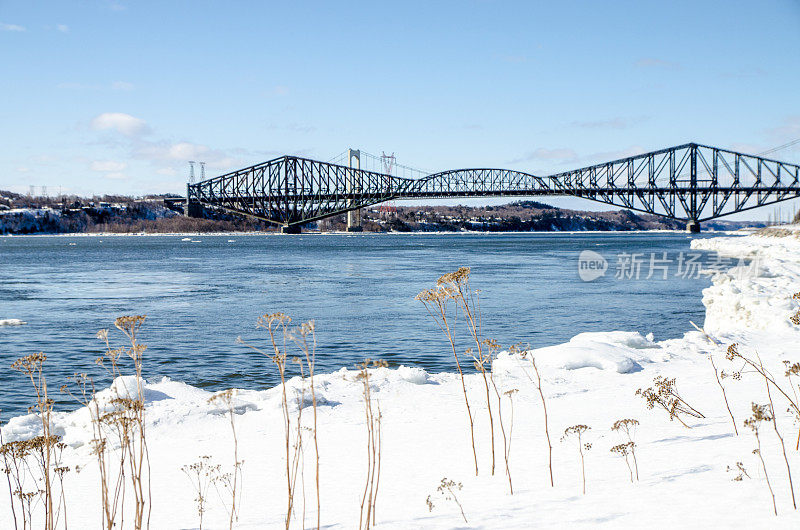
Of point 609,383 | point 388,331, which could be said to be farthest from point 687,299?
point 609,383

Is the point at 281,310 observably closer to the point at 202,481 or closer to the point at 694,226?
the point at 202,481

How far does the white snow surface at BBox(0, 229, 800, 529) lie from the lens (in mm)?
3266

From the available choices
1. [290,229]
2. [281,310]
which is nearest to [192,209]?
[290,229]

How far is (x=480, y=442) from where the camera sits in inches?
202

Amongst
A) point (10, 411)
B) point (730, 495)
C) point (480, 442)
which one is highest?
point (730, 495)

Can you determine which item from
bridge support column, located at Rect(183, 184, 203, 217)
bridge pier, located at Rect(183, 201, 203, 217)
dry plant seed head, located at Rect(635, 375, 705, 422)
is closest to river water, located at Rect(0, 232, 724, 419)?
dry plant seed head, located at Rect(635, 375, 705, 422)

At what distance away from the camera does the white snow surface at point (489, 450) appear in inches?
129

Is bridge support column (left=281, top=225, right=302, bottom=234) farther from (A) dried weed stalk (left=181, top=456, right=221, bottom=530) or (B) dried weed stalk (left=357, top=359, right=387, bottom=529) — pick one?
(B) dried weed stalk (left=357, top=359, right=387, bottom=529)

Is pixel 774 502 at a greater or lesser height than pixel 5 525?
greater

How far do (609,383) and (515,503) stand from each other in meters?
4.32

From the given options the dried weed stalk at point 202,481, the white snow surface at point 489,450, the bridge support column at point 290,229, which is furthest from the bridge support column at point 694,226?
the dried weed stalk at point 202,481

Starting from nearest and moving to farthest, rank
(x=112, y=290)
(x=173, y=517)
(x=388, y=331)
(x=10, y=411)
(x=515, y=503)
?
(x=515, y=503)
(x=173, y=517)
(x=10, y=411)
(x=388, y=331)
(x=112, y=290)

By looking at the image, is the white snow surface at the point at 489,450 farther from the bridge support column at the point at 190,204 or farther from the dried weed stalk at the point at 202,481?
the bridge support column at the point at 190,204

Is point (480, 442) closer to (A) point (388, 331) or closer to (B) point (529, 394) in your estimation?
(B) point (529, 394)
